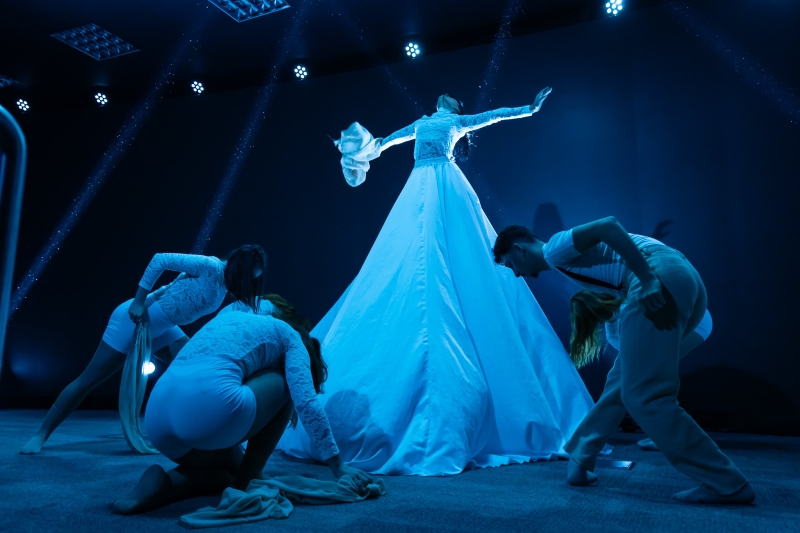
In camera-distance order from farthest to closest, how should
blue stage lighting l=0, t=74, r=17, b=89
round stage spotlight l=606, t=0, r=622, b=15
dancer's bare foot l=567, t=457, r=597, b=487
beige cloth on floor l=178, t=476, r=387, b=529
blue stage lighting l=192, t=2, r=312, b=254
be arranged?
1. blue stage lighting l=0, t=74, r=17, b=89
2. blue stage lighting l=192, t=2, r=312, b=254
3. round stage spotlight l=606, t=0, r=622, b=15
4. dancer's bare foot l=567, t=457, r=597, b=487
5. beige cloth on floor l=178, t=476, r=387, b=529

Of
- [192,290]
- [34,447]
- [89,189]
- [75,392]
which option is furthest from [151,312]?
[89,189]

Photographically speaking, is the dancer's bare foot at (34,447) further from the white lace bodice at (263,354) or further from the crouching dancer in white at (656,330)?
the crouching dancer in white at (656,330)

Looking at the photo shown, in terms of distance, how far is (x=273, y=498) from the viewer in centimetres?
152

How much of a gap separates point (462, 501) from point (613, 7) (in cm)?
353

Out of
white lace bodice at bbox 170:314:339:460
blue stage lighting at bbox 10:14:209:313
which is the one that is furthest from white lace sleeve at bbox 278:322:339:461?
blue stage lighting at bbox 10:14:209:313

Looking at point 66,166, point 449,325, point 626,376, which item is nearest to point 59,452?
point 449,325

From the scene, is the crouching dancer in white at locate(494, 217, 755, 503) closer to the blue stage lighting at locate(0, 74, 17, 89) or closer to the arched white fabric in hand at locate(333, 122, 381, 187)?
the arched white fabric in hand at locate(333, 122, 381, 187)

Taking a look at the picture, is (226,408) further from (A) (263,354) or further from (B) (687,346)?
(B) (687,346)

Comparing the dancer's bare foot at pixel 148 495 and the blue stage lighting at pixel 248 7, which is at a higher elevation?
the blue stage lighting at pixel 248 7

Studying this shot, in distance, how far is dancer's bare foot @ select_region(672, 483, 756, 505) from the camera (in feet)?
5.18

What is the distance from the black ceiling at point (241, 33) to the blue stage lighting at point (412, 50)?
51 mm

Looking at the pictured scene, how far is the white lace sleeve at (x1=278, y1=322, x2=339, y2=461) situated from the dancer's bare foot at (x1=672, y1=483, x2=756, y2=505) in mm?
1031

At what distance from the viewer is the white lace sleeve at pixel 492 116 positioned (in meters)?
3.18

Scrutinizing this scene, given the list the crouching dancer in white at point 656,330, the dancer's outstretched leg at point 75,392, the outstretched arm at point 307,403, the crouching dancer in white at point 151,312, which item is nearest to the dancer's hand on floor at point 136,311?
the crouching dancer in white at point 151,312
